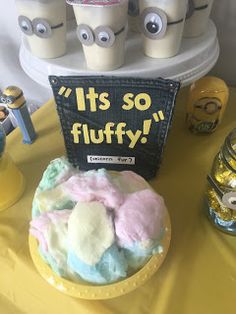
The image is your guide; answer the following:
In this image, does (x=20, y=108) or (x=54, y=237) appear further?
(x=20, y=108)

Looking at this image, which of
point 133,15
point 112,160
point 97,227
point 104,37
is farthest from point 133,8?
point 97,227

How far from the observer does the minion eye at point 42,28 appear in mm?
473

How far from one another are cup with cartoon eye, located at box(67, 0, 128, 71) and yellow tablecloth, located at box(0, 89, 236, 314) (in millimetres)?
225

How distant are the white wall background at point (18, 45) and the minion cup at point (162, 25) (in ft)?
0.68

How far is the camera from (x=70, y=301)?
44 cm

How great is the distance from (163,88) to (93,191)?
17 centimetres

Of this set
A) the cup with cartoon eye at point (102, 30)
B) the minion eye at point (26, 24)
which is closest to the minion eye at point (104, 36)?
the cup with cartoon eye at point (102, 30)

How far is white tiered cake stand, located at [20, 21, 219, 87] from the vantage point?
483mm

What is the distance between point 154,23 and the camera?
17.8 inches

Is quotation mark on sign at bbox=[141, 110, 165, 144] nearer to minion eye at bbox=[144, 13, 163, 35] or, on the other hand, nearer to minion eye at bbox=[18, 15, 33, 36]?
minion eye at bbox=[144, 13, 163, 35]

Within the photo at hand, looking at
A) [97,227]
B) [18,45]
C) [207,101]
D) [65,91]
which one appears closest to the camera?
[97,227]

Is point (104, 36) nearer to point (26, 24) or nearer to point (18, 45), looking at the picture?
point (26, 24)

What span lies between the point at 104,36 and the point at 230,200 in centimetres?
27

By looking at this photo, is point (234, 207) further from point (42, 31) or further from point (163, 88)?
point (42, 31)
